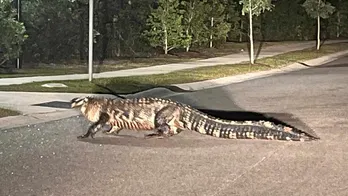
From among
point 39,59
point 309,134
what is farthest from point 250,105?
point 39,59

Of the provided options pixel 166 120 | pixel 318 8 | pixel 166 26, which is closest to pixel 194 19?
pixel 166 26

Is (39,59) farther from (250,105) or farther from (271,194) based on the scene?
(271,194)

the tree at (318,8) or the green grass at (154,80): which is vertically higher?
the tree at (318,8)

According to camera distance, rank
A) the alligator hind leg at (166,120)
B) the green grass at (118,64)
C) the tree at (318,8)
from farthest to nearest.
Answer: the tree at (318,8) < the green grass at (118,64) < the alligator hind leg at (166,120)

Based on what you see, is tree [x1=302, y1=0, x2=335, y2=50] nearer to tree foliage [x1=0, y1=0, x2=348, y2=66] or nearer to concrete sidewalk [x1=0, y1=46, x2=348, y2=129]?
tree foliage [x1=0, y1=0, x2=348, y2=66]

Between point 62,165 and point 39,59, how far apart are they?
15.2 meters

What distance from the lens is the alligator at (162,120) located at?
9.13 m

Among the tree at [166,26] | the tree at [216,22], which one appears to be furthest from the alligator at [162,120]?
the tree at [216,22]

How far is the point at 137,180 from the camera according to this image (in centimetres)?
695

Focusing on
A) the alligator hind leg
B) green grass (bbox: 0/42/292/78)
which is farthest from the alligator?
green grass (bbox: 0/42/292/78)

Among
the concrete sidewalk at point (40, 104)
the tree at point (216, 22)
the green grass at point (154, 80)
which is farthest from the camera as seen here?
the tree at point (216, 22)

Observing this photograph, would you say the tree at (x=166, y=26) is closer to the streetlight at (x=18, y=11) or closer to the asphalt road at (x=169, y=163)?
the streetlight at (x=18, y=11)

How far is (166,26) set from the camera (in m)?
27.2

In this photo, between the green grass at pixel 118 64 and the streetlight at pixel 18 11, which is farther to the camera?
the streetlight at pixel 18 11
